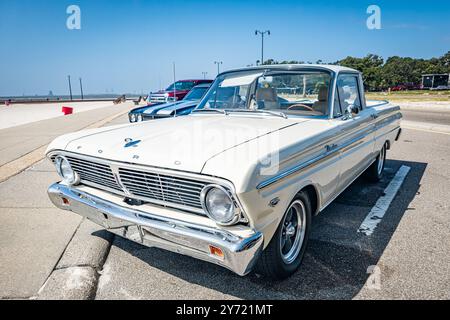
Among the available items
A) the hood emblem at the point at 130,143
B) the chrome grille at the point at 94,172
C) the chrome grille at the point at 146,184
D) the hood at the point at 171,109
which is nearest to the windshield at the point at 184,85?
the hood at the point at 171,109

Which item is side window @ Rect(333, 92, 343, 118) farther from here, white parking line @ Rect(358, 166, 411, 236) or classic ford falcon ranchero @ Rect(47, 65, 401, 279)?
white parking line @ Rect(358, 166, 411, 236)

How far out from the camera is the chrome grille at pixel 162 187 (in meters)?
2.16

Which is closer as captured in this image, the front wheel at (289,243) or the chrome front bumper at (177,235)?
the chrome front bumper at (177,235)

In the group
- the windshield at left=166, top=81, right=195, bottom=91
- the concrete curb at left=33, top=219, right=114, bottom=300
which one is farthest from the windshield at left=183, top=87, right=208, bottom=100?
the concrete curb at left=33, top=219, right=114, bottom=300

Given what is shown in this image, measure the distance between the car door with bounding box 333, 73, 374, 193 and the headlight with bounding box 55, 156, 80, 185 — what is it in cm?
237

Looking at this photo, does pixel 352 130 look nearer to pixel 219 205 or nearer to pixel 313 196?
pixel 313 196

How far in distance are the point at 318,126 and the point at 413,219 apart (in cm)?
173

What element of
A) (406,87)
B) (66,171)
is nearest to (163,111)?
(66,171)

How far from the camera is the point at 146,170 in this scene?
2262mm

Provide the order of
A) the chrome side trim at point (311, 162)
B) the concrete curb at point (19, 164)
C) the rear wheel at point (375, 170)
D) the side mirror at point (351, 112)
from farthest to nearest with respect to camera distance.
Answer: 1. the concrete curb at point (19, 164)
2. the rear wheel at point (375, 170)
3. the side mirror at point (351, 112)
4. the chrome side trim at point (311, 162)

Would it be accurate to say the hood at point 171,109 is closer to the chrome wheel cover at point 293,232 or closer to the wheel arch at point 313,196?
the wheel arch at point 313,196

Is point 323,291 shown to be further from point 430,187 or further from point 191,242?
point 430,187
